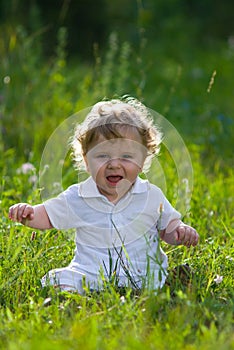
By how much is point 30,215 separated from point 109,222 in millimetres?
308

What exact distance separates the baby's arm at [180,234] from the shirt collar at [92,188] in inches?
7.2

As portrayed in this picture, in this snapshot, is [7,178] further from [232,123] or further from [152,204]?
[232,123]

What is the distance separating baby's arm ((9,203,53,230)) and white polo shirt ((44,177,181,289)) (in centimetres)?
3

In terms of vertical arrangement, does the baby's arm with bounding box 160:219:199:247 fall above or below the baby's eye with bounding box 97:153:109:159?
below

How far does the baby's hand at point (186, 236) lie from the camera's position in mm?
2834

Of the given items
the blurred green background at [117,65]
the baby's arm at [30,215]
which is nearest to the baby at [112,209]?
the baby's arm at [30,215]

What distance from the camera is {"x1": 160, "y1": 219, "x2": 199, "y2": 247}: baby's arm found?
2836 millimetres

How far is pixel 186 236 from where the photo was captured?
284 cm

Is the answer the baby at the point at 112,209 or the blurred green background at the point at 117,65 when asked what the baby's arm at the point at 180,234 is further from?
the blurred green background at the point at 117,65

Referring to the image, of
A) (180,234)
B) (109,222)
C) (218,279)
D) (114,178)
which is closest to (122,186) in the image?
(114,178)

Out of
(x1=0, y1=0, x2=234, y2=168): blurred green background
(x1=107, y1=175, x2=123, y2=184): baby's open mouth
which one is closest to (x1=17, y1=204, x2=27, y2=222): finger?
(x1=107, y1=175, x2=123, y2=184): baby's open mouth

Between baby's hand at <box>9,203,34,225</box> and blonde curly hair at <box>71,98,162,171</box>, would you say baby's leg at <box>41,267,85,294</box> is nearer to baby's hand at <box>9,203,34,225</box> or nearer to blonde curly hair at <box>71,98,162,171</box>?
baby's hand at <box>9,203,34,225</box>

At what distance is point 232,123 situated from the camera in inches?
218

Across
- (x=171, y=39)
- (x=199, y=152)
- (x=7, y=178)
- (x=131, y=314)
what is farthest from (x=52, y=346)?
(x=171, y=39)
